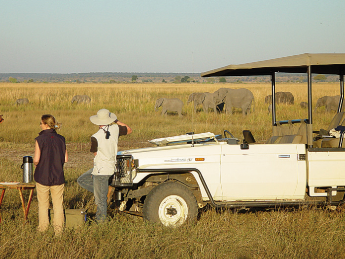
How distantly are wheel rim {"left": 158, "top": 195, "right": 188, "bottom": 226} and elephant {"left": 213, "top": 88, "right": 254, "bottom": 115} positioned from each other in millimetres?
22173

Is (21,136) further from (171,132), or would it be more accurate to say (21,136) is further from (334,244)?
(334,244)

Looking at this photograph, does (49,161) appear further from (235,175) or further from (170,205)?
(235,175)

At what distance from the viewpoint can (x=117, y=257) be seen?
5105mm

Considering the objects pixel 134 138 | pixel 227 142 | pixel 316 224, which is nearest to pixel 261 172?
pixel 227 142

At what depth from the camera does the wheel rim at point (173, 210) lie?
19.6ft

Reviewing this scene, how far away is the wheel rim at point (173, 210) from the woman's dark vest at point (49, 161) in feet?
4.32

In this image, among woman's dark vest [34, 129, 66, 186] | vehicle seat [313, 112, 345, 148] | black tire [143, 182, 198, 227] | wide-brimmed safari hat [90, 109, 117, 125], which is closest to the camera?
woman's dark vest [34, 129, 66, 186]

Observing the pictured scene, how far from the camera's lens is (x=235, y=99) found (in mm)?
28125

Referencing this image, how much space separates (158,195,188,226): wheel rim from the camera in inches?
235

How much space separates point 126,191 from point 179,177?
0.72 meters

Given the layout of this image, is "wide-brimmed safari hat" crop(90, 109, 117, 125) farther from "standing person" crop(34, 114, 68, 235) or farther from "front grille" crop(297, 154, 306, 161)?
"front grille" crop(297, 154, 306, 161)

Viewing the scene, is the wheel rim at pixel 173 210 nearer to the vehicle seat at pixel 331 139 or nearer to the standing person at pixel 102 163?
the standing person at pixel 102 163

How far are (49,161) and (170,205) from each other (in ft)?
5.26

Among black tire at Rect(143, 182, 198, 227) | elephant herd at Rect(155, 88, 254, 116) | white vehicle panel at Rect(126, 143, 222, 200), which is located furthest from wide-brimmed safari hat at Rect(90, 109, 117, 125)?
elephant herd at Rect(155, 88, 254, 116)
